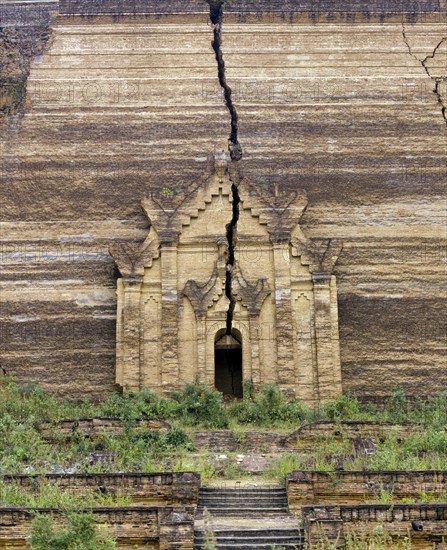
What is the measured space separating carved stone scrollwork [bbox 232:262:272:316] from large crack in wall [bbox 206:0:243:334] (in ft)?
0.49

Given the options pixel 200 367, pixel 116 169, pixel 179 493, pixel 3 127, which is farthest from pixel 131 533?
pixel 3 127

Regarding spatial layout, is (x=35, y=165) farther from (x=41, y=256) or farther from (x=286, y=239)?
(x=286, y=239)

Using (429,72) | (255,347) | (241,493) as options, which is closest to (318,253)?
(255,347)

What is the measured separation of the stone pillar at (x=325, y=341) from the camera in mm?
19281

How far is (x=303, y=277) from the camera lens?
2003cm

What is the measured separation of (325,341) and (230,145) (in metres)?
5.46

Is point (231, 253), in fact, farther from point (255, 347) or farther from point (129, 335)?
point (129, 335)

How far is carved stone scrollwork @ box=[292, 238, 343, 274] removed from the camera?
20.0 m

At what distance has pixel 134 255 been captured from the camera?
20.0 meters

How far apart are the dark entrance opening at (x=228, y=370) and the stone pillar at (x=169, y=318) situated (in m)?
1.22

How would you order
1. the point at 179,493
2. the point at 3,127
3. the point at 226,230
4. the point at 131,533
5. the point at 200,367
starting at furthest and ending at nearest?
1. the point at 3,127
2. the point at 226,230
3. the point at 200,367
4. the point at 179,493
5. the point at 131,533

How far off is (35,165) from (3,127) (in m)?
1.44

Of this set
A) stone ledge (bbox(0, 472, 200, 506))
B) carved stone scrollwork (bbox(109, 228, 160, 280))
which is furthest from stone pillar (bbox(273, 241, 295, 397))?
stone ledge (bbox(0, 472, 200, 506))

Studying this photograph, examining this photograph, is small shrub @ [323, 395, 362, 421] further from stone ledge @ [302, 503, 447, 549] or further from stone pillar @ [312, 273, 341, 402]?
stone ledge @ [302, 503, 447, 549]
